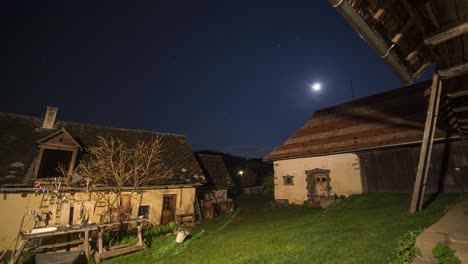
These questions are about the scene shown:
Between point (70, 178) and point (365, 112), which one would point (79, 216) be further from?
point (365, 112)

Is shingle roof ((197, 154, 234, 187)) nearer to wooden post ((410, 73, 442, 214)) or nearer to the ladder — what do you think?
the ladder

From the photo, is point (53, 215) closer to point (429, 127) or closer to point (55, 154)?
point (55, 154)

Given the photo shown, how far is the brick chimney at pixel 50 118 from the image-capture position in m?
15.2

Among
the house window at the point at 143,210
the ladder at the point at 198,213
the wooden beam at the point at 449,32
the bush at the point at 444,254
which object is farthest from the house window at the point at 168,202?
the wooden beam at the point at 449,32

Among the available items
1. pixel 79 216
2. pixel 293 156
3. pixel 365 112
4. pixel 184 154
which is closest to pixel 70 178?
pixel 79 216

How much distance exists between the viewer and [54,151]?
1355 centimetres

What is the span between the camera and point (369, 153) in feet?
47.2

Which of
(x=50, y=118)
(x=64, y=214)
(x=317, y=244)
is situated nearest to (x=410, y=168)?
(x=317, y=244)

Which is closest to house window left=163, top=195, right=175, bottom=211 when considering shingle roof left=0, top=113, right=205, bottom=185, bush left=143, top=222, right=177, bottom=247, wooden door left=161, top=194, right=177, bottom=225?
wooden door left=161, top=194, right=177, bottom=225

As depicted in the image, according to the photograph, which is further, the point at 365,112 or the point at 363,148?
the point at 365,112

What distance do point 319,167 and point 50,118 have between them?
18827 mm

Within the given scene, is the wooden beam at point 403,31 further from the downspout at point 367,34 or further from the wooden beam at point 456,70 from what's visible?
the wooden beam at point 456,70

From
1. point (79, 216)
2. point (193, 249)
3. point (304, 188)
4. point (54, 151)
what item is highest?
point (54, 151)

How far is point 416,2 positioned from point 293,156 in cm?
1570
